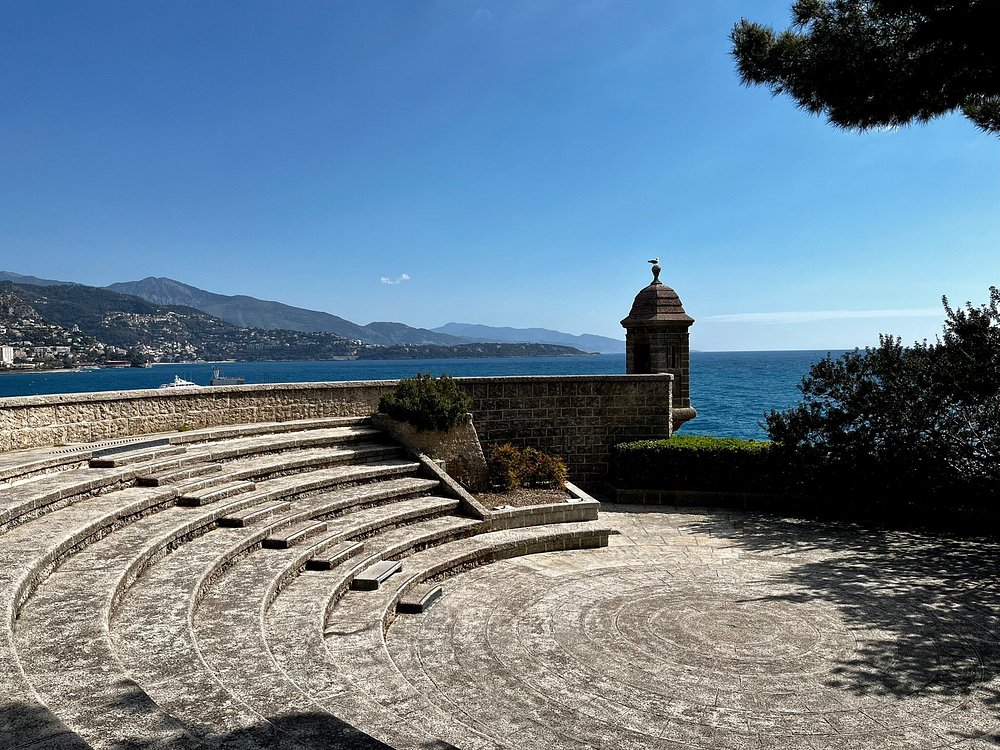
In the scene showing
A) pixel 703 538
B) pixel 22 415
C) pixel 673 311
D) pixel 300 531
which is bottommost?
pixel 703 538

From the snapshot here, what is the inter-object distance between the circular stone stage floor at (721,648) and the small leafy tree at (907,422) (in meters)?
1.65

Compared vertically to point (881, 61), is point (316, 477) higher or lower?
lower

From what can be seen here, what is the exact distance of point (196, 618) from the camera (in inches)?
229

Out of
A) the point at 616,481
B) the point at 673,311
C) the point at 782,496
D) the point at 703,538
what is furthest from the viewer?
the point at 673,311

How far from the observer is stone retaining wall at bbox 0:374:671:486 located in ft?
42.7

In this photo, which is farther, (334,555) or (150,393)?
(150,393)

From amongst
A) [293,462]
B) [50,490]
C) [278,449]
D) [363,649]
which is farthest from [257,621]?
[278,449]

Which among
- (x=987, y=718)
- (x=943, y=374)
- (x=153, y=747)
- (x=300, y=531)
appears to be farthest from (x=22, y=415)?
(x=943, y=374)

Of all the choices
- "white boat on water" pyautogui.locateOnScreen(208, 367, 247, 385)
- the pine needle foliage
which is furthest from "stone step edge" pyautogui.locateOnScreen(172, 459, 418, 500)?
"white boat on water" pyautogui.locateOnScreen(208, 367, 247, 385)

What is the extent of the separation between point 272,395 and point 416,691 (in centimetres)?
947

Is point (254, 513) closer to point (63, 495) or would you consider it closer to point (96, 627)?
point (63, 495)

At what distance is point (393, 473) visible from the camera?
456 inches

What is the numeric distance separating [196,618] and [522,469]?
7843 millimetres

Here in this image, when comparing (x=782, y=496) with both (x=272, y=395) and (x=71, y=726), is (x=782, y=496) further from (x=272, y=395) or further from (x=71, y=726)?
(x=71, y=726)
